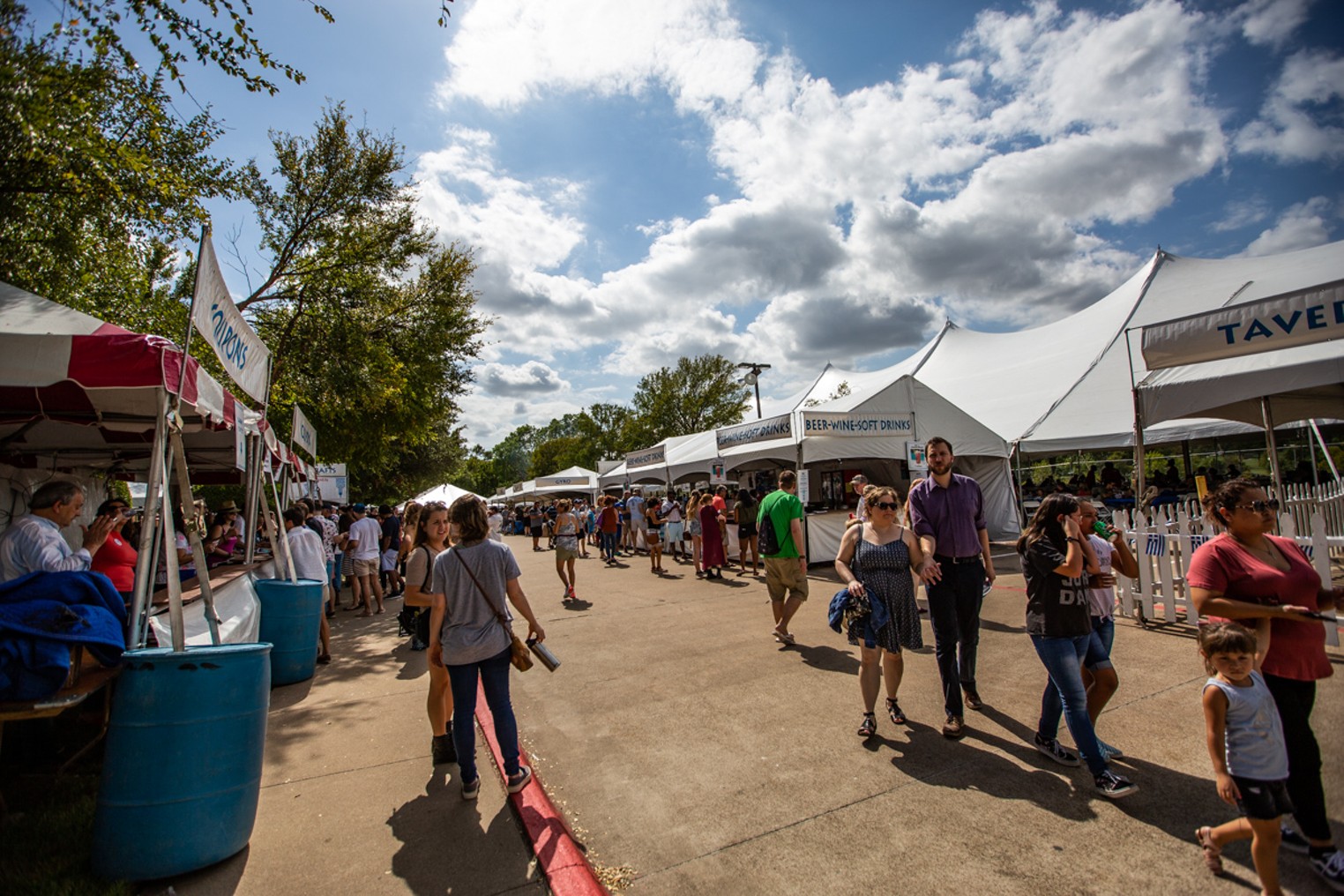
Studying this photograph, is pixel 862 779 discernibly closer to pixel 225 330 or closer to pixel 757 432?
pixel 225 330

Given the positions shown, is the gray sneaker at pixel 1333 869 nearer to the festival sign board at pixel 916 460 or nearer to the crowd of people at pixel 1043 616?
the crowd of people at pixel 1043 616

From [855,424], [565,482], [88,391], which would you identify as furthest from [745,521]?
[565,482]

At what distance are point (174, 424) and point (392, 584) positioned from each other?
9554 millimetres

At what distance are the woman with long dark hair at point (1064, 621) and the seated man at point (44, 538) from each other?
5572mm

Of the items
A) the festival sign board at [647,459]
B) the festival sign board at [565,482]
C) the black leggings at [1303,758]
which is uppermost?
the festival sign board at [647,459]

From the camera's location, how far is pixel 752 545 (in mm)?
13211

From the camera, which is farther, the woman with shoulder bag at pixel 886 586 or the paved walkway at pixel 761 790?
the woman with shoulder bag at pixel 886 586

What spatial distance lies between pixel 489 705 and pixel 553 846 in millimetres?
876

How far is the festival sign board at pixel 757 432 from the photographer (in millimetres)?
13070

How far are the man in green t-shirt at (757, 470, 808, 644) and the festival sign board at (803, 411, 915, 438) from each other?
17.8ft

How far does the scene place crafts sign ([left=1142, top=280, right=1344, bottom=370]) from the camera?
237 inches

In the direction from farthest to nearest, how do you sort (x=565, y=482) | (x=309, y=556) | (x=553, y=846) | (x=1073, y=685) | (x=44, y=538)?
1. (x=565, y=482)
2. (x=309, y=556)
3. (x=44, y=538)
4. (x=1073, y=685)
5. (x=553, y=846)

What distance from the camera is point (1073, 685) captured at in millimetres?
3453

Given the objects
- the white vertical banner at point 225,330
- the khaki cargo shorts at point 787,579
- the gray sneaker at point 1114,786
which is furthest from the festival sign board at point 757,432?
the gray sneaker at point 1114,786
